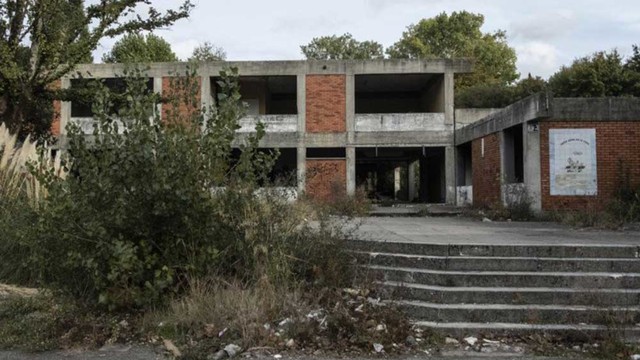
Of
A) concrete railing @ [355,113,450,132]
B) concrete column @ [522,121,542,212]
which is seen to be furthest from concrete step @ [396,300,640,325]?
concrete railing @ [355,113,450,132]

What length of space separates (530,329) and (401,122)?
21152mm

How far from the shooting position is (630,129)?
50.9ft

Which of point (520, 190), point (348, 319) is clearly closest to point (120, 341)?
point (348, 319)

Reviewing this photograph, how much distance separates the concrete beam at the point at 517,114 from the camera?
15.2m

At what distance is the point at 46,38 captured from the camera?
12.2 metres

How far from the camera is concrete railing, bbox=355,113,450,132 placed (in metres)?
26.7

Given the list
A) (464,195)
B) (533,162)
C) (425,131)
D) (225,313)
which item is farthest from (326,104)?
(225,313)

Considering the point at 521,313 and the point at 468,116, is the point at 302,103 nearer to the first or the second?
the point at 468,116

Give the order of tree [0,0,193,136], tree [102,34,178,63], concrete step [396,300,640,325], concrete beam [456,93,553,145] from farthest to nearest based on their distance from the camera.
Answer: tree [102,34,178,63], concrete beam [456,93,553,145], tree [0,0,193,136], concrete step [396,300,640,325]

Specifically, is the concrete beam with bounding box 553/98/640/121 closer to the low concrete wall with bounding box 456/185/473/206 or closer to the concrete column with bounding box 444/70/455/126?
the low concrete wall with bounding box 456/185/473/206

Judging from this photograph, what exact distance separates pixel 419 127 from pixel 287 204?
20.0m

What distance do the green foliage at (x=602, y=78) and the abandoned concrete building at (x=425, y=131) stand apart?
848cm

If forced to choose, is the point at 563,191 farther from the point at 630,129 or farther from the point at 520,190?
the point at 630,129

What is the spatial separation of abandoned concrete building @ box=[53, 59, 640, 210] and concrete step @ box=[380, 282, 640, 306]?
6.51 m
